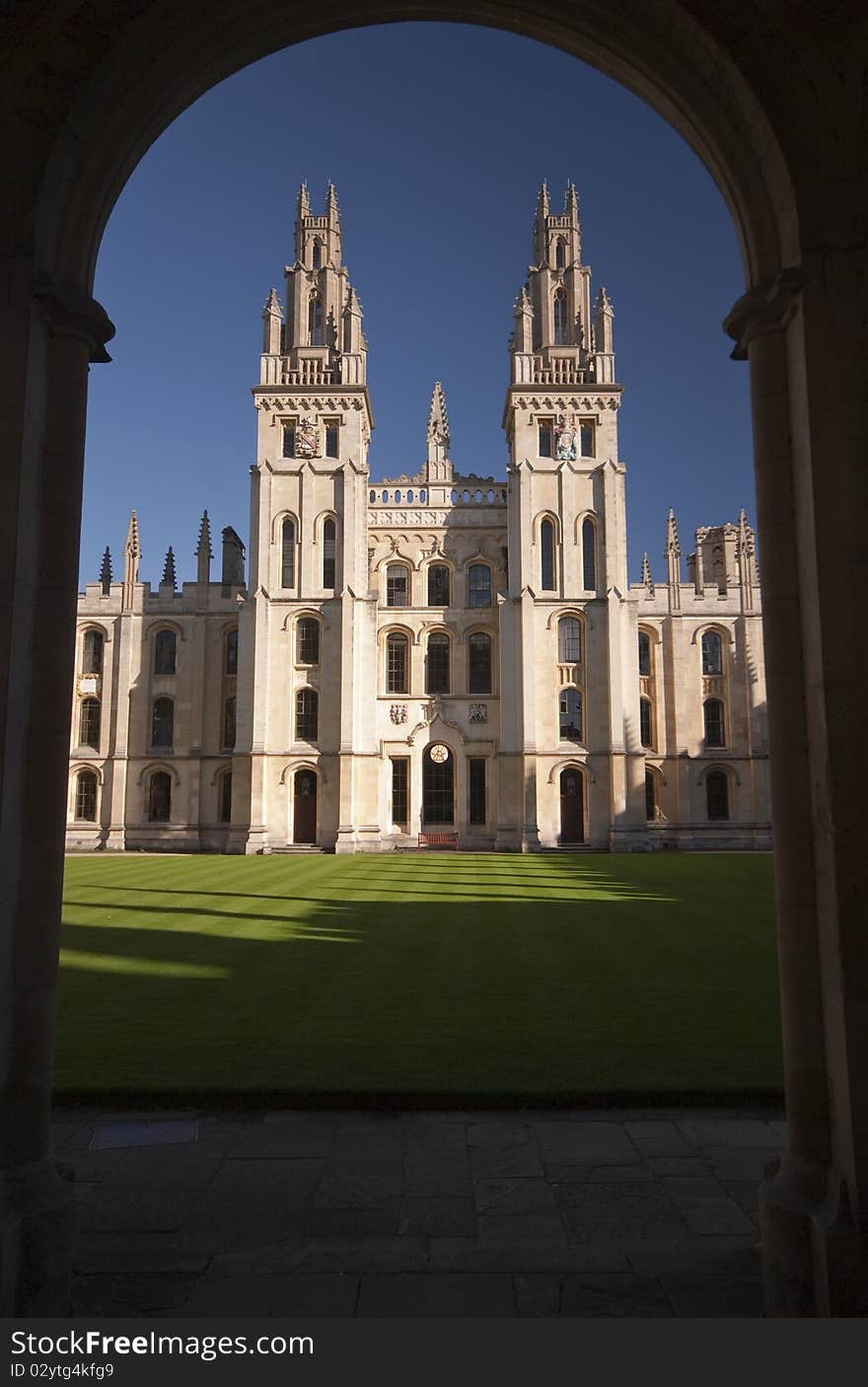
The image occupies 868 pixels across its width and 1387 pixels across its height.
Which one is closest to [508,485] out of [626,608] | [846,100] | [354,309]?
[626,608]

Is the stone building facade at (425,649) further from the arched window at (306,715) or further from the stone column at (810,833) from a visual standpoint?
the stone column at (810,833)

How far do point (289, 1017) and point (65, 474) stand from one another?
240 inches

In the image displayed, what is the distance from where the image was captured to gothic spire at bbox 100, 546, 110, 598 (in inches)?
1834

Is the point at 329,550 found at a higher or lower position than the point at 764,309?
higher

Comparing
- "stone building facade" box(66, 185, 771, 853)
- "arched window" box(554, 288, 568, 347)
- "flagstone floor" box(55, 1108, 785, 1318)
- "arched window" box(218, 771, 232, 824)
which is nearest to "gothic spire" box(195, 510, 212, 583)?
"stone building facade" box(66, 185, 771, 853)

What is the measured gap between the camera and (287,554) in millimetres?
42031

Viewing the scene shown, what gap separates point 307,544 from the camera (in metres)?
41.7

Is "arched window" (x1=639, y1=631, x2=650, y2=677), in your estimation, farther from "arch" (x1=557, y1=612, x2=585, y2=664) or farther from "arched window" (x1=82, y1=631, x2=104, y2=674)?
"arched window" (x1=82, y1=631, x2=104, y2=674)

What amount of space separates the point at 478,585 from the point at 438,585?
1.99 meters

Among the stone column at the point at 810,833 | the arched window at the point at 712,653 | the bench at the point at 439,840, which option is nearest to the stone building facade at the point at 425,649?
the arched window at the point at 712,653

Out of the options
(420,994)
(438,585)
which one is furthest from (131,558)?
(420,994)

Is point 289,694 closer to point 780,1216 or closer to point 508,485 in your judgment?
point 508,485

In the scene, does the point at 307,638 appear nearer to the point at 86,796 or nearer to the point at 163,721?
the point at 163,721

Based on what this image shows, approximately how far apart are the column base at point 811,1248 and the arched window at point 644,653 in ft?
142
